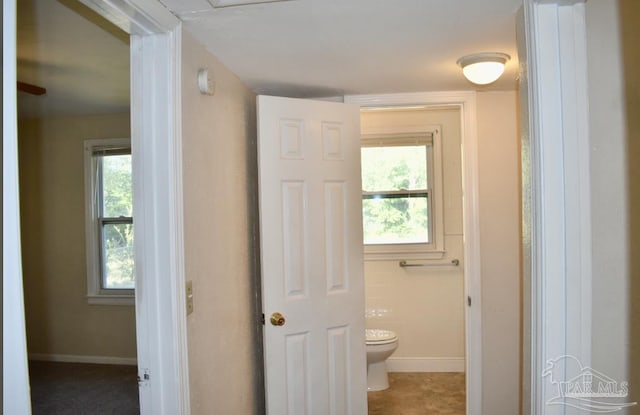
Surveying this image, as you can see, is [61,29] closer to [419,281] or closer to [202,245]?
[202,245]

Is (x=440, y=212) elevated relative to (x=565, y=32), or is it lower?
lower

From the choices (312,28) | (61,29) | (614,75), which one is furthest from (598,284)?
(61,29)

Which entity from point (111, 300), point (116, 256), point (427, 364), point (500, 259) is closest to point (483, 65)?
point (500, 259)

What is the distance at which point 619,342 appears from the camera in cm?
139

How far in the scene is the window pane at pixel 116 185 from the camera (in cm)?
386

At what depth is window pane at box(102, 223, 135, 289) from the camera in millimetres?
3889

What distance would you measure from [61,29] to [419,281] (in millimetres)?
3088

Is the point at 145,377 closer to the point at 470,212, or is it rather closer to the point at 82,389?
the point at 470,212

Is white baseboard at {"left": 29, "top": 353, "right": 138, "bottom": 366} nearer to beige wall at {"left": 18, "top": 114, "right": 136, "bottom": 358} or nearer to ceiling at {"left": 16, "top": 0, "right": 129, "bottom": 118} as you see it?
beige wall at {"left": 18, "top": 114, "right": 136, "bottom": 358}

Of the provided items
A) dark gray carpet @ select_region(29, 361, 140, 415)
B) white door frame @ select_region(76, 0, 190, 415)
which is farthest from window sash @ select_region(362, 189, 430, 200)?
white door frame @ select_region(76, 0, 190, 415)

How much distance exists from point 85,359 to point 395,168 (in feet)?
10.1

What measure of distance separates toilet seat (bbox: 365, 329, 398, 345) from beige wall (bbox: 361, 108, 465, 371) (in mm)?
256

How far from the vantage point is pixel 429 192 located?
3.92m

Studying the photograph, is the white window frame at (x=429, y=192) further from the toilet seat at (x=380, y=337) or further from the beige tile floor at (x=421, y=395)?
the beige tile floor at (x=421, y=395)
